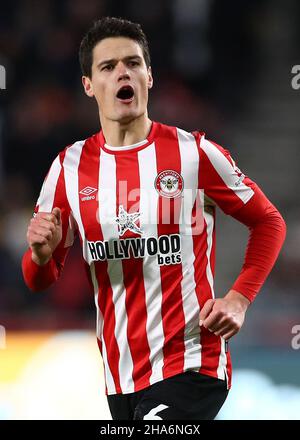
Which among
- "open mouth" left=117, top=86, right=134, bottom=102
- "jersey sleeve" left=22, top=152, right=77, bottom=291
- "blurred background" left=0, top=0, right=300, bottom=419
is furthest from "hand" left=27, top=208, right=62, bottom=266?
"blurred background" left=0, top=0, right=300, bottom=419

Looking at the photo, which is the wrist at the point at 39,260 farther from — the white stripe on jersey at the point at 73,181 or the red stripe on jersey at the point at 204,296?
the red stripe on jersey at the point at 204,296

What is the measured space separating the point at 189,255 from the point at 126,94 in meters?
0.70

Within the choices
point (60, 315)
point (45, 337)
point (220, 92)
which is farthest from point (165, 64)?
point (45, 337)

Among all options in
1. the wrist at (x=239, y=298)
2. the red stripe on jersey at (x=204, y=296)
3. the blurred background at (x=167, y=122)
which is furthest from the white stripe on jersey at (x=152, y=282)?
the blurred background at (x=167, y=122)

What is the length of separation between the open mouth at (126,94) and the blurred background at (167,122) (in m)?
2.45

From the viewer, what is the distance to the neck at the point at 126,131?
3.51 meters

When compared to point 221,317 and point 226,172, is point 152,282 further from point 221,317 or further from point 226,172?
point 226,172

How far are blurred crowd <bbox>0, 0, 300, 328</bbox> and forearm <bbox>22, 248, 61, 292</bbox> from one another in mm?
3361

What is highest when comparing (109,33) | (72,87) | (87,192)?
(109,33)

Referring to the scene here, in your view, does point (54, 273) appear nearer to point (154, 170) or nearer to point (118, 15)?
point (154, 170)

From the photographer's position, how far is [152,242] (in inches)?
131

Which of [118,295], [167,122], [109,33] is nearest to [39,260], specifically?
[118,295]

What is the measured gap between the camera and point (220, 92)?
9086 millimetres

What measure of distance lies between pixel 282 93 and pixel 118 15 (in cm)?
195
